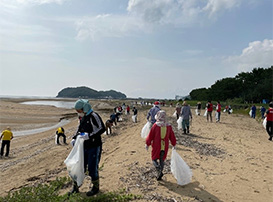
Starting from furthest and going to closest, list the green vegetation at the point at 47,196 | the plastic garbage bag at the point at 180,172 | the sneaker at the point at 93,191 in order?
the plastic garbage bag at the point at 180,172, the sneaker at the point at 93,191, the green vegetation at the point at 47,196

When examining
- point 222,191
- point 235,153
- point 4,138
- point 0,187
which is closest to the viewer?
point 222,191

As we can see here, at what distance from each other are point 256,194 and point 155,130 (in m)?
2.75

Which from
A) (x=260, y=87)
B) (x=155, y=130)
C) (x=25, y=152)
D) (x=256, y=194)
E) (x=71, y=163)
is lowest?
(x=25, y=152)

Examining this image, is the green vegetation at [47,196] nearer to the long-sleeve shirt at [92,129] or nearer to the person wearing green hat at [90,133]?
the person wearing green hat at [90,133]

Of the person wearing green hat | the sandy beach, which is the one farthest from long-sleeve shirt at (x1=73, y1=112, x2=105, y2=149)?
the sandy beach

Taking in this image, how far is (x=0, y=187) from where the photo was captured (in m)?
6.88

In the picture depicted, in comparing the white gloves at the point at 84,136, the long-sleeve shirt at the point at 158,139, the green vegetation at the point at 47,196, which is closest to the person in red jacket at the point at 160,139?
the long-sleeve shirt at the point at 158,139

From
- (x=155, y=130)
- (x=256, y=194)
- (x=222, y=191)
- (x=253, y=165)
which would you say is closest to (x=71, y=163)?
(x=155, y=130)

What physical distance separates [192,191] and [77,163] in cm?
264

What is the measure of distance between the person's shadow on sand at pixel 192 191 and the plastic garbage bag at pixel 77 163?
2.01m

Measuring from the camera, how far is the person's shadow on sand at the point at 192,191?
4575mm

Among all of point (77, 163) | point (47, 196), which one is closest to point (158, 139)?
point (77, 163)

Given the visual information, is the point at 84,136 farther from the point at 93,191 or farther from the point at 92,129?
the point at 93,191

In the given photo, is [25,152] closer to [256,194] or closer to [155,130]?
[155,130]
